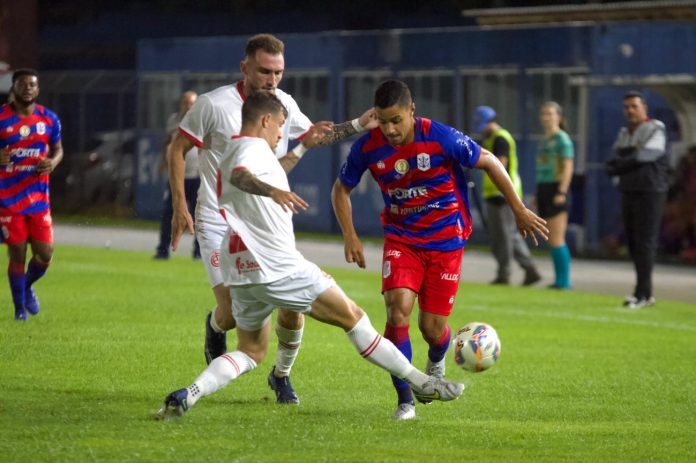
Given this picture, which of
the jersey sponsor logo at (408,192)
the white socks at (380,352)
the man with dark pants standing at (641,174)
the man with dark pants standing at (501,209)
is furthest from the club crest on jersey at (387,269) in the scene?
the man with dark pants standing at (501,209)

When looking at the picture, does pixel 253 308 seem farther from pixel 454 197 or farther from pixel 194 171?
pixel 194 171

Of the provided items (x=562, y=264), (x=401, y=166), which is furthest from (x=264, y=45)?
(x=562, y=264)

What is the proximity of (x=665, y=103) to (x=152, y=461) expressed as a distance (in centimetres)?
1799

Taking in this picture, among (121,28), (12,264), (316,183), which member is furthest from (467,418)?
(121,28)

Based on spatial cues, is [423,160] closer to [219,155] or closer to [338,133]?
[338,133]

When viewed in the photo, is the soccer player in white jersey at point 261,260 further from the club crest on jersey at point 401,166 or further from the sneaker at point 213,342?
the sneaker at point 213,342

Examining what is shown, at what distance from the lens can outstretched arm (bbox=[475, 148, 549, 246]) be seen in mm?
8797

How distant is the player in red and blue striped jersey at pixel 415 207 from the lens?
886cm

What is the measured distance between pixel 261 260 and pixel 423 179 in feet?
4.66

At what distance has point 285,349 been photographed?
936 cm

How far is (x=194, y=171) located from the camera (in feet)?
66.9

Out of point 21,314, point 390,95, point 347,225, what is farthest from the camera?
point 21,314

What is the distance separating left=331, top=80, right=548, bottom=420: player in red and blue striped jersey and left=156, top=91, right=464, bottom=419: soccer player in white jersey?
0.54 m

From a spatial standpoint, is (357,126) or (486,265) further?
(486,265)
